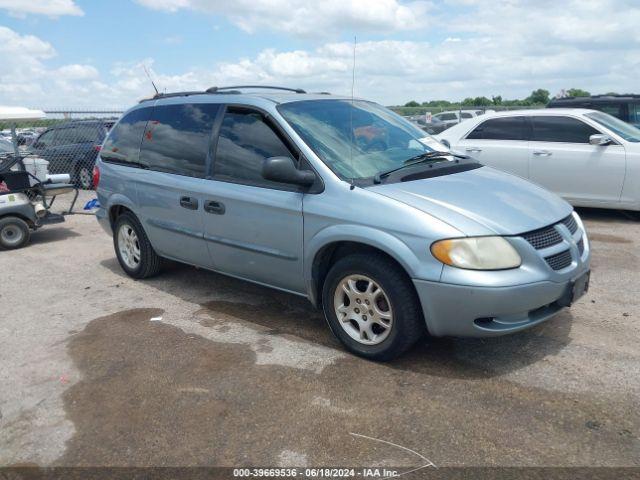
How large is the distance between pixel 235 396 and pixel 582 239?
2586mm

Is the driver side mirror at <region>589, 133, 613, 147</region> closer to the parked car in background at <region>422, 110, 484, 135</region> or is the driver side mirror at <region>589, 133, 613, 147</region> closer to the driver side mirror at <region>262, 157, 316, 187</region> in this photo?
the driver side mirror at <region>262, 157, 316, 187</region>

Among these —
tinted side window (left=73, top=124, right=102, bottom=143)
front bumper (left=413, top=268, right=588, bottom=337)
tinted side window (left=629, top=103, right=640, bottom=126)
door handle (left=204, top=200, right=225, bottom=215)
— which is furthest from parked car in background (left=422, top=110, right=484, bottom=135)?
front bumper (left=413, top=268, right=588, bottom=337)

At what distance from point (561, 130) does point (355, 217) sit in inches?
218

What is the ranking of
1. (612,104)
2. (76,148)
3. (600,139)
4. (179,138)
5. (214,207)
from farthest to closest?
(76,148) < (612,104) < (600,139) < (179,138) < (214,207)

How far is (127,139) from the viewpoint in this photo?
5758 mm

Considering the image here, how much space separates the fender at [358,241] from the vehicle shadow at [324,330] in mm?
577

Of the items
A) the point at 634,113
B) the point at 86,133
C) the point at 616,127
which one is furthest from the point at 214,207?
the point at 86,133

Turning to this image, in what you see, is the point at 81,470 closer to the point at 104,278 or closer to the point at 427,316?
the point at 427,316

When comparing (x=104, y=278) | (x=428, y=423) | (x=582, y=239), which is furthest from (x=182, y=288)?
(x=582, y=239)

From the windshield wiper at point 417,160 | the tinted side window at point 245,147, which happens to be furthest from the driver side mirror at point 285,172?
the windshield wiper at point 417,160

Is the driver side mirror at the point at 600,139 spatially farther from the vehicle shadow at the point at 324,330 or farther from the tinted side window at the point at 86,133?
the tinted side window at the point at 86,133

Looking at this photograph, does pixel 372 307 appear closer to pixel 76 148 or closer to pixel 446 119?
pixel 76 148

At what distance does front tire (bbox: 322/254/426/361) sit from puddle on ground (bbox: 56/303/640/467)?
0.15m

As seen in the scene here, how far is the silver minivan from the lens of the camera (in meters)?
3.39
